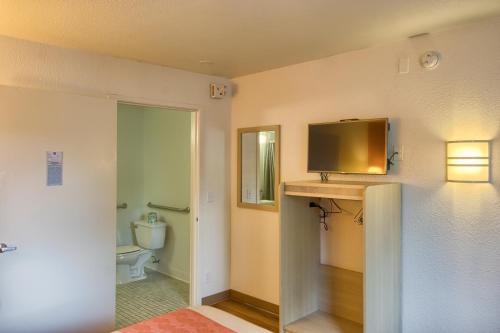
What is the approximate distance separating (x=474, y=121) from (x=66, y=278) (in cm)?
300

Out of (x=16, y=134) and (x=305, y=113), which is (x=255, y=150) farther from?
(x=16, y=134)

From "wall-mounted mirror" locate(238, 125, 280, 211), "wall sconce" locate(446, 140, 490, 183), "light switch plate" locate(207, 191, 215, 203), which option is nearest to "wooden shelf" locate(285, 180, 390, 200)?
"wall sconce" locate(446, 140, 490, 183)

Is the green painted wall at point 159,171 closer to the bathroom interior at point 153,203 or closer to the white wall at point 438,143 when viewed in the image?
the bathroom interior at point 153,203

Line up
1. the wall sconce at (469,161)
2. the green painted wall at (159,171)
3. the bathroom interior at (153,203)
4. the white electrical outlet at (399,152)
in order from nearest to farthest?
the wall sconce at (469,161) < the white electrical outlet at (399,152) < the bathroom interior at (153,203) < the green painted wall at (159,171)

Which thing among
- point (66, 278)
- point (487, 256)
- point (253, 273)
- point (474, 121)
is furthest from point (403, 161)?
point (66, 278)

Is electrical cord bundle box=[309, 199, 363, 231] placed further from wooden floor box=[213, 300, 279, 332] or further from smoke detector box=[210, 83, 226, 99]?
smoke detector box=[210, 83, 226, 99]

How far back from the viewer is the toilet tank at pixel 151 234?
4.57 metres

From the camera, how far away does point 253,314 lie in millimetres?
3592

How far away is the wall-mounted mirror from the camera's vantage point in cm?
357

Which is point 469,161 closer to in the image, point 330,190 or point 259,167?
point 330,190

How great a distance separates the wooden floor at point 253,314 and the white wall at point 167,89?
20 cm

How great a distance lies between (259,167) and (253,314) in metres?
1.41

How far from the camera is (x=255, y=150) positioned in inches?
148

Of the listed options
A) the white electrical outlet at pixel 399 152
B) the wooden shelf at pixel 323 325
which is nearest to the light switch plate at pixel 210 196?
the wooden shelf at pixel 323 325
